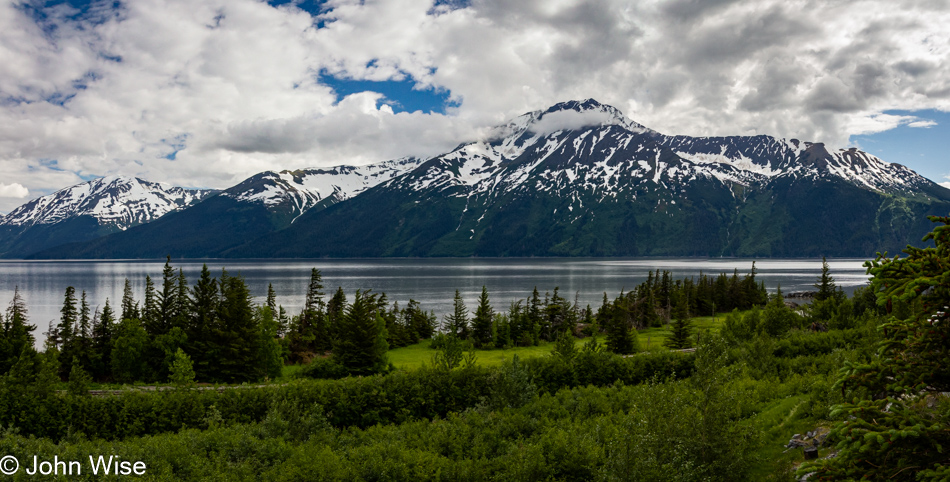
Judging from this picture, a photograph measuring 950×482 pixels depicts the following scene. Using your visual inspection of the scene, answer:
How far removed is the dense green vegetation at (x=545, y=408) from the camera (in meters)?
7.32

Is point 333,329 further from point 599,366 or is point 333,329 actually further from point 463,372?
point 599,366

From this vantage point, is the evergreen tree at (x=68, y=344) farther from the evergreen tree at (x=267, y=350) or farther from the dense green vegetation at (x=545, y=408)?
the evergreen tree at (x=267, y=350)

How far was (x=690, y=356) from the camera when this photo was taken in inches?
1602

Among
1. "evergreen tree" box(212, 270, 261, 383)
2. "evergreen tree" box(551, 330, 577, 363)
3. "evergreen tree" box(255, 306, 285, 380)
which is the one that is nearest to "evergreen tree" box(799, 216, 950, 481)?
"evergreen tree" box(551, 330, 577, 363)

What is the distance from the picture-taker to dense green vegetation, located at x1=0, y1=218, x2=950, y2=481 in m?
7.32

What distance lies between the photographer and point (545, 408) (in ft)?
93.1

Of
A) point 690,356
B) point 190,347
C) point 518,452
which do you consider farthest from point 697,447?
point 190,347

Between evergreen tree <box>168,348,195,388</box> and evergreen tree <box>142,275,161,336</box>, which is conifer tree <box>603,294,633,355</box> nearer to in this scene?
evergreen tree <box>168,348,195,388</box>

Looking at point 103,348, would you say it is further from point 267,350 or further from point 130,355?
point 267,350

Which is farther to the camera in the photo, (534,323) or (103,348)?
(534,323)

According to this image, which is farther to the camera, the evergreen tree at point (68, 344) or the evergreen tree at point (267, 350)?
the evergreen tree at point (267, 350)

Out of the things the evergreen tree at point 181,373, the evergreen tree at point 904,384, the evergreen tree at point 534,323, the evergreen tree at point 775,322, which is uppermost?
the evergreen tree at point 904,384

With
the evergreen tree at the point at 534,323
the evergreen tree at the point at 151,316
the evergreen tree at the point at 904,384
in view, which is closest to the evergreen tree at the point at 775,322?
the evergreen tree at the point at 534,323

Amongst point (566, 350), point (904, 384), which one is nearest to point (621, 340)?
point (566, 350)
